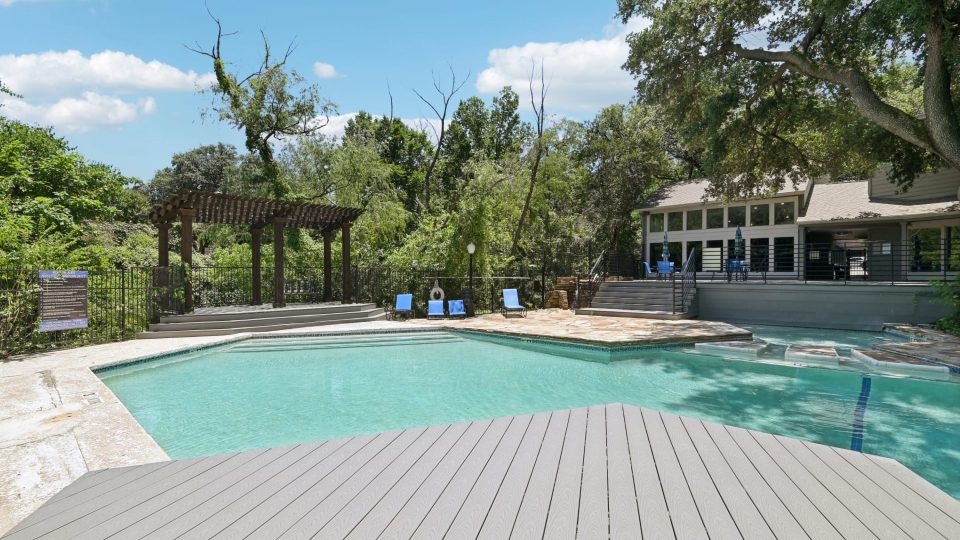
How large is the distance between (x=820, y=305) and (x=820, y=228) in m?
7.19

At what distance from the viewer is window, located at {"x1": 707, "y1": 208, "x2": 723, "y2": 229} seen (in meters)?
20.6

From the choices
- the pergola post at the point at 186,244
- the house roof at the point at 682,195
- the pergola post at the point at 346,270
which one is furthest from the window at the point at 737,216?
the pergola post at the point at 186,244

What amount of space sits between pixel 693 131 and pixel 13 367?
50.8 feet

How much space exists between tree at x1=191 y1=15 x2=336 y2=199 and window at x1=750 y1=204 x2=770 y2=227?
19.0 m

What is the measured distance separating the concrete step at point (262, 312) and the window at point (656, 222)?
14.0 m

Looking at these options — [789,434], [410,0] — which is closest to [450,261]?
[410,0]

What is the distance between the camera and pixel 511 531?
7.69 ft

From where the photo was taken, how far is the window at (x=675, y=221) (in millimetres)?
21484

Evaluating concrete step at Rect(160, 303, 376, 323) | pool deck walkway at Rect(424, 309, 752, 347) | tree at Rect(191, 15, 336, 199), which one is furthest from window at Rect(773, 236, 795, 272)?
tree at Rect(191, 15, 336, 199)

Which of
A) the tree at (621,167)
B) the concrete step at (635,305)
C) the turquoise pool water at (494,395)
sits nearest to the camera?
the turquoise pool water at (494,395)

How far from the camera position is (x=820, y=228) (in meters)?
18.9

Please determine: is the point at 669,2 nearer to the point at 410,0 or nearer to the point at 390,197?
the point at 410,0

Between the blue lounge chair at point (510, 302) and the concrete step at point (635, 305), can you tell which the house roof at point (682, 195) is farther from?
the blue lounge chair at point (510, 302)

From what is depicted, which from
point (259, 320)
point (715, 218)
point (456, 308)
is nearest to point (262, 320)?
point (259, 320)
